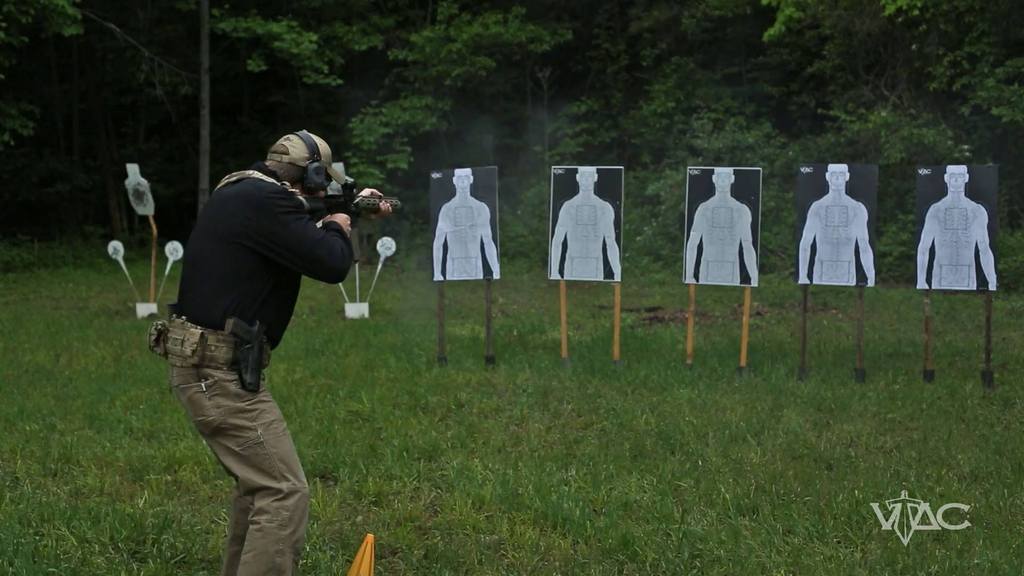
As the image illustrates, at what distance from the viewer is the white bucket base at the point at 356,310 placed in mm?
12898

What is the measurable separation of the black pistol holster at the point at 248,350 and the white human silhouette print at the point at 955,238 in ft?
22.5

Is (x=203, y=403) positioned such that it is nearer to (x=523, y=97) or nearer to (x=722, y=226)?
(x=722, y=226)

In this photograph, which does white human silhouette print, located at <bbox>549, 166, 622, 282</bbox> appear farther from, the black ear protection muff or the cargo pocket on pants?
the cargo pocket on pants

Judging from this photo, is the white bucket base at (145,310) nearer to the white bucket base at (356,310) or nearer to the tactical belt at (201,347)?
the white bucket base at (356,310)

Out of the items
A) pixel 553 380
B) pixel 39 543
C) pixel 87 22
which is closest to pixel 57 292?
pixel 87 22

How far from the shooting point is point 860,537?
205 inches

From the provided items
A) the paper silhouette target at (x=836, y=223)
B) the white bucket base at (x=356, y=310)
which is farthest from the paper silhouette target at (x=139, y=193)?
the paper silhouette target at (x=836, y=223)

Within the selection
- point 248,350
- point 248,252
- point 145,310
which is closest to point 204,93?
point 145,310

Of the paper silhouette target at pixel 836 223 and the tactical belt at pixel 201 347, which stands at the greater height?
the paper silhouette target at pixel 836 223

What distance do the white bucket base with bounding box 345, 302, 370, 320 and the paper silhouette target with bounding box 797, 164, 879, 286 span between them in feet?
18.2

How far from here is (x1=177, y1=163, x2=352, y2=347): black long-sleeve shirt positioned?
158 inches

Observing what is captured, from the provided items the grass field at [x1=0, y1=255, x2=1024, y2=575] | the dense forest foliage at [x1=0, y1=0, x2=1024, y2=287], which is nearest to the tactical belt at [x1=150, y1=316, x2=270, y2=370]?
the grass field at [x1=0, y1=255, x2=1024, y2=575]

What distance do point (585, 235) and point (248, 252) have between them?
6.25 meters

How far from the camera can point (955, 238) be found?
30.3 feet
